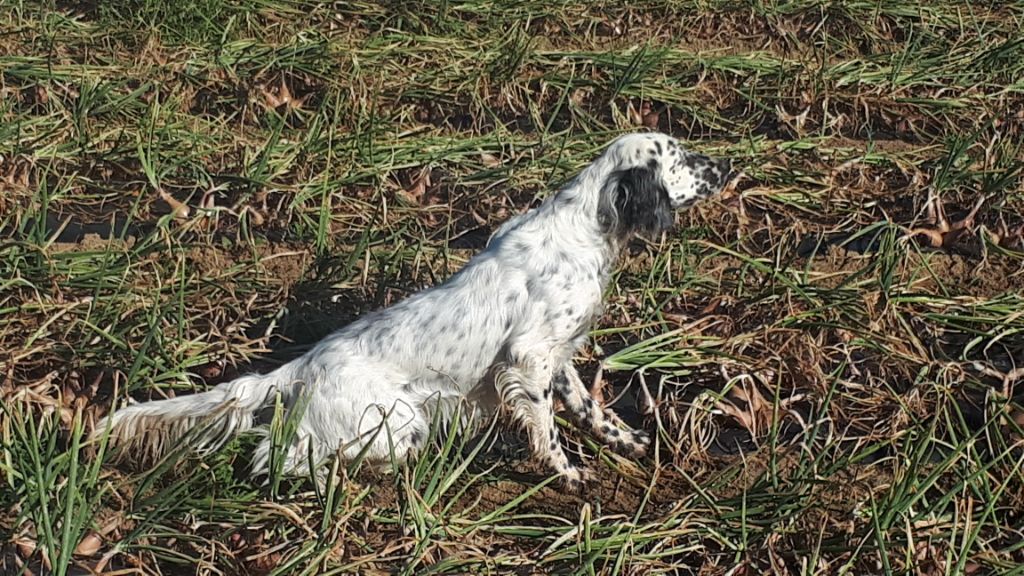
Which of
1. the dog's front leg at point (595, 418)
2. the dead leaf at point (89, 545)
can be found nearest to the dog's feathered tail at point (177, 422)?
the dead leaf at point (89, 545)

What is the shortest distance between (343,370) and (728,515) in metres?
1.32

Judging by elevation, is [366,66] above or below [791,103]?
above

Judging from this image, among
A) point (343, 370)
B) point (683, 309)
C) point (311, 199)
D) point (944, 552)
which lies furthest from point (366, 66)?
point (944, 552)

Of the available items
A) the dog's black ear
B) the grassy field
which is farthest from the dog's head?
the grassy field

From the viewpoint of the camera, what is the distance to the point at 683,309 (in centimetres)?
464

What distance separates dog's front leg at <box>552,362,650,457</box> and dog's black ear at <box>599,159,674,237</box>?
56 cm

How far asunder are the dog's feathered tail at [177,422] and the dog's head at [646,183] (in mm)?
1373

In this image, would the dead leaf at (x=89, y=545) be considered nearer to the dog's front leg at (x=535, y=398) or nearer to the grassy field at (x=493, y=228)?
the grassy field at (x=493, y=228)

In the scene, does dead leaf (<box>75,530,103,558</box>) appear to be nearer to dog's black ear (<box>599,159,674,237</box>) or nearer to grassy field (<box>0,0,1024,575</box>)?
grassy field (<box>0,0,1024,575</box>)

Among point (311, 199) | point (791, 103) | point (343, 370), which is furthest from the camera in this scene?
point (791, 103)

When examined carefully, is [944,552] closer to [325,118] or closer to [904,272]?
[904,272]

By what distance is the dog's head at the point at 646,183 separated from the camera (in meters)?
4.07

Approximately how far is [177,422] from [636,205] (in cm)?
172

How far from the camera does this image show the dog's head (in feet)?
13.4
